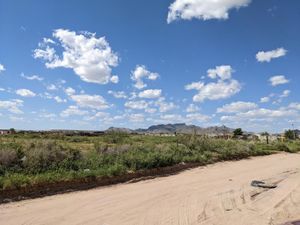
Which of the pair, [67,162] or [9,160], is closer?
[9,160]

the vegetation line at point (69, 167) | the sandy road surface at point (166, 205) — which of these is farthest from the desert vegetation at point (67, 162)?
the sandy road surface at point (166, 205)

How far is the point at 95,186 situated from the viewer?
1580 cm

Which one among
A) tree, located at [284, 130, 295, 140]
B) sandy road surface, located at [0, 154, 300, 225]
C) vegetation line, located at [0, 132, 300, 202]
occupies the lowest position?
sandy road surface, located at [0, 154, 300, 225]

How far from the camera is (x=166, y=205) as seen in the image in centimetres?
1240

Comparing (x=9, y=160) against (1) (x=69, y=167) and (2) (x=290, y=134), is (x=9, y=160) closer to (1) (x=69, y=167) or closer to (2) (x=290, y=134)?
(1) (x=69, y=167)

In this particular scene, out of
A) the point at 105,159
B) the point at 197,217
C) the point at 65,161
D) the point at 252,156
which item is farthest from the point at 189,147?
the point at 197,217

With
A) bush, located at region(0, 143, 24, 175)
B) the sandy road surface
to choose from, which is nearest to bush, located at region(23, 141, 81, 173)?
bush, located at region(0, 143, 24, 175)

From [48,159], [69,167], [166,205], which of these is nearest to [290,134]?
[69,167]

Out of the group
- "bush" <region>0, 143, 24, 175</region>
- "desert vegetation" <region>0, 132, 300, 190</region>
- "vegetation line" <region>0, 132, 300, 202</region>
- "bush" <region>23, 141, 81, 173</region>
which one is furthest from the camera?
"bush" <region>23, 141, 81, 173</region>

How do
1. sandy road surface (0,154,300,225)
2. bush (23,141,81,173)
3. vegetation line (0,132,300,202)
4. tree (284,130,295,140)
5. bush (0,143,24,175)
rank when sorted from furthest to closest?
tree (284,130,295,140) < bush (23,141,81,173) < bush (0,143,24,175) < vegetation line (0,132,300,202) < sandy road surface (0,154,300,225)

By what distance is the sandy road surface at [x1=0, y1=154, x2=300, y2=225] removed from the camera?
10609 mm

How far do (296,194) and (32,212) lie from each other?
31.3 feet

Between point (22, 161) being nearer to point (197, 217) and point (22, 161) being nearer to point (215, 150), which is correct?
point (197, 217)

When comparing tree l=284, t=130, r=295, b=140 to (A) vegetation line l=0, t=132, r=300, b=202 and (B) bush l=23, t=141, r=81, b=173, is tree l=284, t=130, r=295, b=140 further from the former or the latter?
(B) bush l=23, t=141, r=81, b=173
